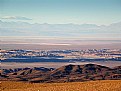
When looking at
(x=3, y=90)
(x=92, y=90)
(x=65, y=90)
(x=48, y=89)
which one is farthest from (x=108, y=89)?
(x=3, y=90)

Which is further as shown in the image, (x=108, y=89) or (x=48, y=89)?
(x=48, y=89)

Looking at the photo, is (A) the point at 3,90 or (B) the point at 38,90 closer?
(B) the point at 38,90

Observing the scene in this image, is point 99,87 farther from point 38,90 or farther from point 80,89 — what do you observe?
point 38,90

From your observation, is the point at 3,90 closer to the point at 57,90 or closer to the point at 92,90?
the point at 57,90

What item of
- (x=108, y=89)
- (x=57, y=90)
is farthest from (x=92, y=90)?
(x=57, y=90)

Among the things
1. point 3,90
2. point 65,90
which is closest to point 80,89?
point 65,90

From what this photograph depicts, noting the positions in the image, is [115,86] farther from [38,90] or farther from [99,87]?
[38,90]

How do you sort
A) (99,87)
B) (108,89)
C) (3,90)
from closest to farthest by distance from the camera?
(108,89) → (99,87) → (3,90)

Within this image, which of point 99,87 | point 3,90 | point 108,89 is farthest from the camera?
point 3,90
